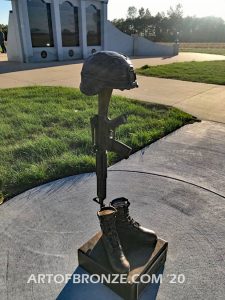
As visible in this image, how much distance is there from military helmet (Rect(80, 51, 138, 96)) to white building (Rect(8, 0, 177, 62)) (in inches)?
542

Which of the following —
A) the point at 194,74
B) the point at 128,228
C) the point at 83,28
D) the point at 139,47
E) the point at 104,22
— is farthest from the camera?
the point at 139,47

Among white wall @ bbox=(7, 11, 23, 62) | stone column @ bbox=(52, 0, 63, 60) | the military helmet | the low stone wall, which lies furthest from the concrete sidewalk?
the low stone wall

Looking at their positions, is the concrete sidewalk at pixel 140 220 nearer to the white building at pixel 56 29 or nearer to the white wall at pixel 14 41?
the white building at pixel 56 29

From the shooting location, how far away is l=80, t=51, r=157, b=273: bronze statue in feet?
5.38

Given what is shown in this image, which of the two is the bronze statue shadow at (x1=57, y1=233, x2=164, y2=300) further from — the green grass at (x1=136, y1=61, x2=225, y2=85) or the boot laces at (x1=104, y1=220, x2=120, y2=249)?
the green grass at (x1=136, y1=61, x2=225, y2=85)

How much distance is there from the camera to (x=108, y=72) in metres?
1.63

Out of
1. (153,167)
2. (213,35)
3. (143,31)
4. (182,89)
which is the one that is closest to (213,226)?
(153,167)

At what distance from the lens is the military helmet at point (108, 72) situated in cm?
163

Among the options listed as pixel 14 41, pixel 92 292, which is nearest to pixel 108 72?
pixel 92 292

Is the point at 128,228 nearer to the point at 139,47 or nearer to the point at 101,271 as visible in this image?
the point at 101,271

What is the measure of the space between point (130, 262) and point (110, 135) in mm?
906

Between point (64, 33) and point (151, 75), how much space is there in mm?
7177

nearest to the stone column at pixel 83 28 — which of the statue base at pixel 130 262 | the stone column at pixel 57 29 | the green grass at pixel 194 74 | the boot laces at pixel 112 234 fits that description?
the stone column at pixel 57 29

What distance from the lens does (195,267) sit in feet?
6.97
